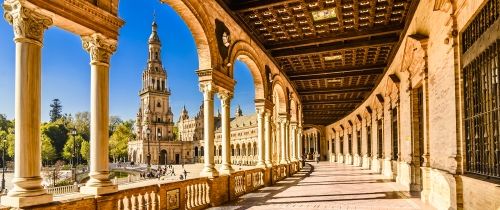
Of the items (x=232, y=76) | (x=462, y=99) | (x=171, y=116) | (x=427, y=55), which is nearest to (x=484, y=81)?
(x=462, y=99)

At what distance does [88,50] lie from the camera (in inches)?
301

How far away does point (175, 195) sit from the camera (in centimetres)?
988

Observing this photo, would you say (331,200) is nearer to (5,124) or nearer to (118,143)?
(118,143)

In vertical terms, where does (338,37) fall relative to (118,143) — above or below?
above

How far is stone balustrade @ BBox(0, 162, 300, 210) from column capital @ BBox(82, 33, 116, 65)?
265cm

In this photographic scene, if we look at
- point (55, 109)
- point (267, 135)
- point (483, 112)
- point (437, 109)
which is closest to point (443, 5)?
point (483, 112)

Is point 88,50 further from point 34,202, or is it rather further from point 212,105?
point 212,105

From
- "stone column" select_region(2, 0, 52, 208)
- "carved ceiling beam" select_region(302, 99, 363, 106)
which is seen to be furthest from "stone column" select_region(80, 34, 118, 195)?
"carved ceiling beam" select_region(302, 99, 363, 106)

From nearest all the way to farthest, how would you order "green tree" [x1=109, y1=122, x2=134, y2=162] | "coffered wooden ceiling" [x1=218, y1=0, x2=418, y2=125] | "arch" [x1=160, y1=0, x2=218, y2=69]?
"arch" [x1=160, y1=0, x2=218, y2=69] < "coffered wooden ceiling" [x1=218, y1=0, x2=418, y2=125] < "green tree" [x1=109, y1=122, x2=134, y2=162]

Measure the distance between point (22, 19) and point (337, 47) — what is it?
14112mm

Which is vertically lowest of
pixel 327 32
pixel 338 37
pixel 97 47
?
pixel 97 47

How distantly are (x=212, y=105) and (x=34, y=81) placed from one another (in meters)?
7.20

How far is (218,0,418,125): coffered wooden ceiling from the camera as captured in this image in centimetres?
1320

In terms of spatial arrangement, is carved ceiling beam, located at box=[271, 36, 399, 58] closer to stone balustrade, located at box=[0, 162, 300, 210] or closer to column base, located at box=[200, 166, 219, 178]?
stone balustrade, located at box=[0, 162, 300, 210]
